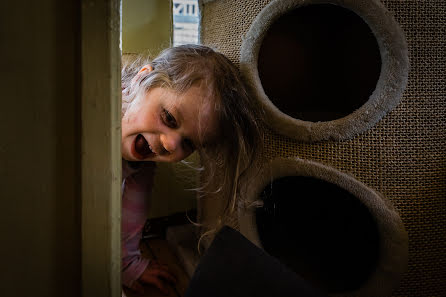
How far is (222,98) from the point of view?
0.76m

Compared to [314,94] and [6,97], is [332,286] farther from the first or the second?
[6,97]

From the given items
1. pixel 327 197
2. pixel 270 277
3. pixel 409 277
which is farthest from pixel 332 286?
pixel 270 277

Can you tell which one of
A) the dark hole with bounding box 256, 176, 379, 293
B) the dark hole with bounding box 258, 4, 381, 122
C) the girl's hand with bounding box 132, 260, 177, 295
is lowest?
the girl's hand with bounding box 132, 260, 177, 295

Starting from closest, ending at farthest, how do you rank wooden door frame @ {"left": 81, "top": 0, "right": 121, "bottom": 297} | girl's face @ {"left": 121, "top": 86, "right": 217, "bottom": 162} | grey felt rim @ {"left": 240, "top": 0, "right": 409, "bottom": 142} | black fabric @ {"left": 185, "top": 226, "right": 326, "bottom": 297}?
wooden door frame @ {"left": 81, "top": 0, "right": 121, "bottom": 297} < black fabric @ {"left": 185, "top": 226, "right": 326, "bottom": 297} < grey felt rim @ {"left": 240, "top": 0, "right": 409, "bottom": 142} < girl's face @ {"left": 121, "top": 86, "right": 217, "bottom": 162}

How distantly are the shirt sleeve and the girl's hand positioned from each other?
0.02 m

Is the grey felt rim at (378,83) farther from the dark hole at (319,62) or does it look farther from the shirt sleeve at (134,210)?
the shirt sleeve at (134,210)

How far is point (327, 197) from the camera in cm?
114

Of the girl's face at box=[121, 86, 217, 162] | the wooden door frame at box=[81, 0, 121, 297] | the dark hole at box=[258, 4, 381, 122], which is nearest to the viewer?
the wooden door frame at box=[81, 0, 121, 297]

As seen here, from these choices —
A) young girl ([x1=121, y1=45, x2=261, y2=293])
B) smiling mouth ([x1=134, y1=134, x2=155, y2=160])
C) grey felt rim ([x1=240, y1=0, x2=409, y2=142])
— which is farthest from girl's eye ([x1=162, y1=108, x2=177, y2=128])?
grey felt rim ([x1=240, y1=0, x2=409, y2=142])

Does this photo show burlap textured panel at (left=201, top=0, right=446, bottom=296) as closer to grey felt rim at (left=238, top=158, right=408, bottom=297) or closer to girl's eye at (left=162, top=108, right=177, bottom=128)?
grey felt rim at (left=238, top=158, right=408, bottom=297)

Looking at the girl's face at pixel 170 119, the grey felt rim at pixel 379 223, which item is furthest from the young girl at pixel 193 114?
the grey felt rim at pixel 379 223

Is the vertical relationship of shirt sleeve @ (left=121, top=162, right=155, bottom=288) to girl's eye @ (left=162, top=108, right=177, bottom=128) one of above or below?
below

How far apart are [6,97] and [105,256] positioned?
0.17 meters

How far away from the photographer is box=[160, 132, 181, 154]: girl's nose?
29.5 inches
